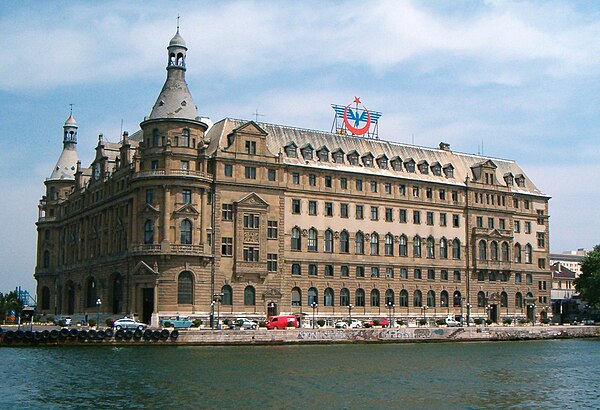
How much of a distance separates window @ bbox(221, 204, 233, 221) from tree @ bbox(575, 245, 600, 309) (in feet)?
233

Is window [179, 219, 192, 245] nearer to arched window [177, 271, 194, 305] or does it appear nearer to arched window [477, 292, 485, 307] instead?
arched window [177, 271, 194, 305]

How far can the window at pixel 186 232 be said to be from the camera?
379 ft

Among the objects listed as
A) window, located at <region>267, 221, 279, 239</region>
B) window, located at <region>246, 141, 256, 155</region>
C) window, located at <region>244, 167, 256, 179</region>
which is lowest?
window, located at <region>267, 221, 279, 239</region>

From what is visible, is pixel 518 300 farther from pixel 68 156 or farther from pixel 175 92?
pixel 68 156

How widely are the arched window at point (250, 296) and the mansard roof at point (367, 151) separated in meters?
20.8

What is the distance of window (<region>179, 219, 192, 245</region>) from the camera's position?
115400 mm

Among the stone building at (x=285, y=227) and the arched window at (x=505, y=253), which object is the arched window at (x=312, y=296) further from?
the arched window at (x=505, y=253)

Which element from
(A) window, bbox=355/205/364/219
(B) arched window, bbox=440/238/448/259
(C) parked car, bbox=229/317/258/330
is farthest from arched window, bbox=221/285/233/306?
(B) arched window, bbox=440/238/448/259

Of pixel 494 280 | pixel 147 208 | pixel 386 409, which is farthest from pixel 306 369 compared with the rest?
pixel 494 280

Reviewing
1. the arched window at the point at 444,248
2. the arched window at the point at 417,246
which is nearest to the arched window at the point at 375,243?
the arched window at the point at 417,246

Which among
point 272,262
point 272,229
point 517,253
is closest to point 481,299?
point 517,253

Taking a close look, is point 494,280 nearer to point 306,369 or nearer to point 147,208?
point 147,208

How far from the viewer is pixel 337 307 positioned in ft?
422

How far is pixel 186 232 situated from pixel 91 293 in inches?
1184
